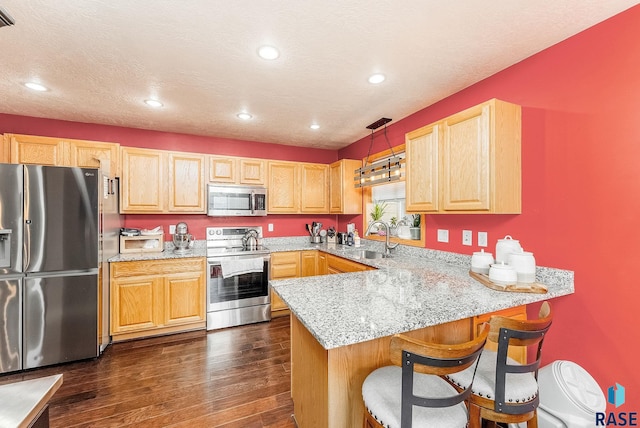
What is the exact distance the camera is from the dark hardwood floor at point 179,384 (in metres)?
1.83

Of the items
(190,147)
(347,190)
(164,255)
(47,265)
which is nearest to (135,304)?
(164,255)

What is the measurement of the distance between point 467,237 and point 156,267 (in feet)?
10.6

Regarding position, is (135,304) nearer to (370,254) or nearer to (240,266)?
(240,266)

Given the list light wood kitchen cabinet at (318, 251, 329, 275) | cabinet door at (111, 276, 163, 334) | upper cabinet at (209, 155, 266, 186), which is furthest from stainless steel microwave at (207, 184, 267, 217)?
cabinet door at (111, 276, 163, 334)

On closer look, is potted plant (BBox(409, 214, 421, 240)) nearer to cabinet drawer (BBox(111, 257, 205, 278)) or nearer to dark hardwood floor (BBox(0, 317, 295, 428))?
dark hardwood floor (BBox(0, 317, 295, 428))

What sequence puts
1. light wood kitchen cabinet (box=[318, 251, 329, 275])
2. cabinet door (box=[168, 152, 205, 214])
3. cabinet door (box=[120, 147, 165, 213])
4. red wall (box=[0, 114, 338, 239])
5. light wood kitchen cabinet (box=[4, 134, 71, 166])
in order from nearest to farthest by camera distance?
light wood kitchen cabinet (box=[4, 134, 71, 166]) < red wall (box=[0, 114, 338, 239]) < cabinet door (box=[120, 147, 165, 213]) < cabinet door (box=[168, 152, 205, 214]) < light wood kitchen cabinet (box=[318, 251, 329, 275])

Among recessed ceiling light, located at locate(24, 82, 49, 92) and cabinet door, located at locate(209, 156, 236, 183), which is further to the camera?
cabinet door, located at locate(209, 156, 236, 183)

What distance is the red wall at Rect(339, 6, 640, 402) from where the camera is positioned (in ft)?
4.86

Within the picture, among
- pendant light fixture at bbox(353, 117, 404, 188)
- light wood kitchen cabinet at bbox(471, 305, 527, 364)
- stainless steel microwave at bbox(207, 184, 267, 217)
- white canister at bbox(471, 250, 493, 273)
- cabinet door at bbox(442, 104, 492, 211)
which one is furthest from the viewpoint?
stainless steel microwave at bbox(207, 184, 267, 217)

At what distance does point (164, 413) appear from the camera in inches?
73.5

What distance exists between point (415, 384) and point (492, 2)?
6.36 feet

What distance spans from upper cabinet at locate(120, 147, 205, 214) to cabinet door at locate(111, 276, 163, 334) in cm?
88

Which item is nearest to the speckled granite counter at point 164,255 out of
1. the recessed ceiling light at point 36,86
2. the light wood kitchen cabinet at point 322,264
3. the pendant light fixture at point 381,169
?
the light wood kitchen cabinet at point 322,264

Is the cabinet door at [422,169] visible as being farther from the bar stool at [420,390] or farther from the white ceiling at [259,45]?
the bar stool at [420,390]
